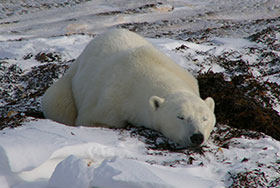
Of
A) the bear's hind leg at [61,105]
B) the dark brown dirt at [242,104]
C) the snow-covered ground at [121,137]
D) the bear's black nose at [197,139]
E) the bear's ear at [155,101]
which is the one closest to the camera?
the snow-covered ground at [121,137]

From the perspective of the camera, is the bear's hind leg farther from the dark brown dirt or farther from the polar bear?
the dark brown dirt

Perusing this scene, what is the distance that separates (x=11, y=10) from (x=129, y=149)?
65.3 ft

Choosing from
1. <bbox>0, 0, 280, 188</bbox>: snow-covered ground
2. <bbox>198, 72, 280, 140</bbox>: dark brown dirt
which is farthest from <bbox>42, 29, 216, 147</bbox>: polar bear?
<bbox>198, 72, 280, 140</bbox>: dark brown dirt

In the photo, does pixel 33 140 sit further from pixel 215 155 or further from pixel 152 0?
pixel 152 0

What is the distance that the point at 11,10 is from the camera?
21375 millimetres

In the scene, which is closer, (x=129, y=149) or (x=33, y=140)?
(x=33, y=140)

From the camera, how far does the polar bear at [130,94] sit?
13.4 ft

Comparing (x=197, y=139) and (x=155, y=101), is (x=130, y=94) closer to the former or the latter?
(x=155, y=101)

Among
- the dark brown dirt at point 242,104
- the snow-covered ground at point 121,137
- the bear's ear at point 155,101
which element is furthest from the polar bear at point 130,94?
the dark brown dirt at point 242,104

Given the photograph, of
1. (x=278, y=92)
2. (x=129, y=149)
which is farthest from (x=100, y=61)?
(x=278, y=92)

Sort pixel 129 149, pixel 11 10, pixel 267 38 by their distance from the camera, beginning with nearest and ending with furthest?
1. pixel 129 149
2. pixel 267 38
3. pixel 11 10

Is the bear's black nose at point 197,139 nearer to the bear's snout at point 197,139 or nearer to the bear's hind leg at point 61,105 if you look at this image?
the bear's snout at point 197,139

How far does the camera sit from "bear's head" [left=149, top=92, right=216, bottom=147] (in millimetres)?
3930

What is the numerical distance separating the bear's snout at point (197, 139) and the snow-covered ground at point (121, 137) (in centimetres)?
9
